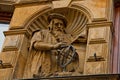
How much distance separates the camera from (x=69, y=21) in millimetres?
6305

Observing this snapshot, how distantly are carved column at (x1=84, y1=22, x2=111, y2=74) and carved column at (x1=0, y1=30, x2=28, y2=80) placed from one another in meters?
1.03

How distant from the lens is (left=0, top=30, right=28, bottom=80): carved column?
220 inches

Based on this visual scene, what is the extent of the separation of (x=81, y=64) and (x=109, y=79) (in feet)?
2.39

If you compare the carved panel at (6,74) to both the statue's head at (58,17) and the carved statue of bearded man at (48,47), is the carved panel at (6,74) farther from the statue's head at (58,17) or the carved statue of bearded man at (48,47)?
the statue's head at (58,17)

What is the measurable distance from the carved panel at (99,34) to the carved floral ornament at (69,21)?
354mm

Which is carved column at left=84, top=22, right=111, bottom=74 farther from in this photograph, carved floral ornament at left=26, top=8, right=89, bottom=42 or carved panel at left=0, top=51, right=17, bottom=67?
carved panel at left=0, top=51, right=17, bottom=67

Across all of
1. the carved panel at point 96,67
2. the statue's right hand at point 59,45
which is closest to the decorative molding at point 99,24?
the statue's right hand at point 59,45

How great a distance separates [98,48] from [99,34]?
271mm

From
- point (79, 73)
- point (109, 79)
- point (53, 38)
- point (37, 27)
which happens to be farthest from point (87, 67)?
point (37, 27)

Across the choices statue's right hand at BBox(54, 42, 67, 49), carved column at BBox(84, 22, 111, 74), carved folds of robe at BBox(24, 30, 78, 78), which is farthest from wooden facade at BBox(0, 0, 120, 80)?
statue's right hand at BBox(54, 42, 67, 49)

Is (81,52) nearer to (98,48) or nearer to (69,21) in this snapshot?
(98,48)

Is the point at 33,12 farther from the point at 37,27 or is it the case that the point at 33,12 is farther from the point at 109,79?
the point at 109,79

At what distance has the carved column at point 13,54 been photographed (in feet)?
18.3

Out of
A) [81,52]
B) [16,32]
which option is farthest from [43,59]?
[16,32]
